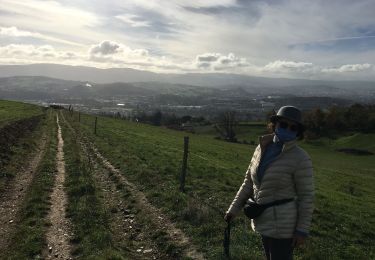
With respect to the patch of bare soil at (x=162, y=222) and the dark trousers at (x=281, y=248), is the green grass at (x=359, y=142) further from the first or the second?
the dark trousers at (x=281, y=248)

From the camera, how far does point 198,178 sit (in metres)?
20.0

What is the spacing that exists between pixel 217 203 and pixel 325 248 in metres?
4.54

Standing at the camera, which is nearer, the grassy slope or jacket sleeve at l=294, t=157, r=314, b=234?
jacket sleeve at l=294, t=157, r=314, b=234

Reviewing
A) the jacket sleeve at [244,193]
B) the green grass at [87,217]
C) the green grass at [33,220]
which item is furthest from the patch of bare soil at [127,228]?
the jacket sleeve at [244,193]

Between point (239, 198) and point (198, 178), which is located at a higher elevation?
point (239, 198)

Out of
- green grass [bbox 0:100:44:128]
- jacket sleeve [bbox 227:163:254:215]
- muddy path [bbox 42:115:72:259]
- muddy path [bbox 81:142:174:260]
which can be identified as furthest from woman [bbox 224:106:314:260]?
green grass [bbox 0:100:44:128]

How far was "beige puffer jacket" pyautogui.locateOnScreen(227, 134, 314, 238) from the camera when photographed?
593cm

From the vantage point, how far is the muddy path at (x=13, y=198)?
442 inches

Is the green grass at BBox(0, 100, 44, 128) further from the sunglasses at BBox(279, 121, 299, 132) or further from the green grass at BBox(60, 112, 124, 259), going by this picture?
the sunglasses at BBox(279, 121, 299, 132)

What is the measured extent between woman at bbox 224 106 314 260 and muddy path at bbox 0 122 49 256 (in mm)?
7031

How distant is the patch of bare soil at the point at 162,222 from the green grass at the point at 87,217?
4.54 ft

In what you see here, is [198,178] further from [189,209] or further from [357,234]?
[357,234]

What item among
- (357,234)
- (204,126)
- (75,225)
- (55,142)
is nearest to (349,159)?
(55,142)

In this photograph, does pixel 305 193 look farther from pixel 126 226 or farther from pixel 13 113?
pixel 13 113
